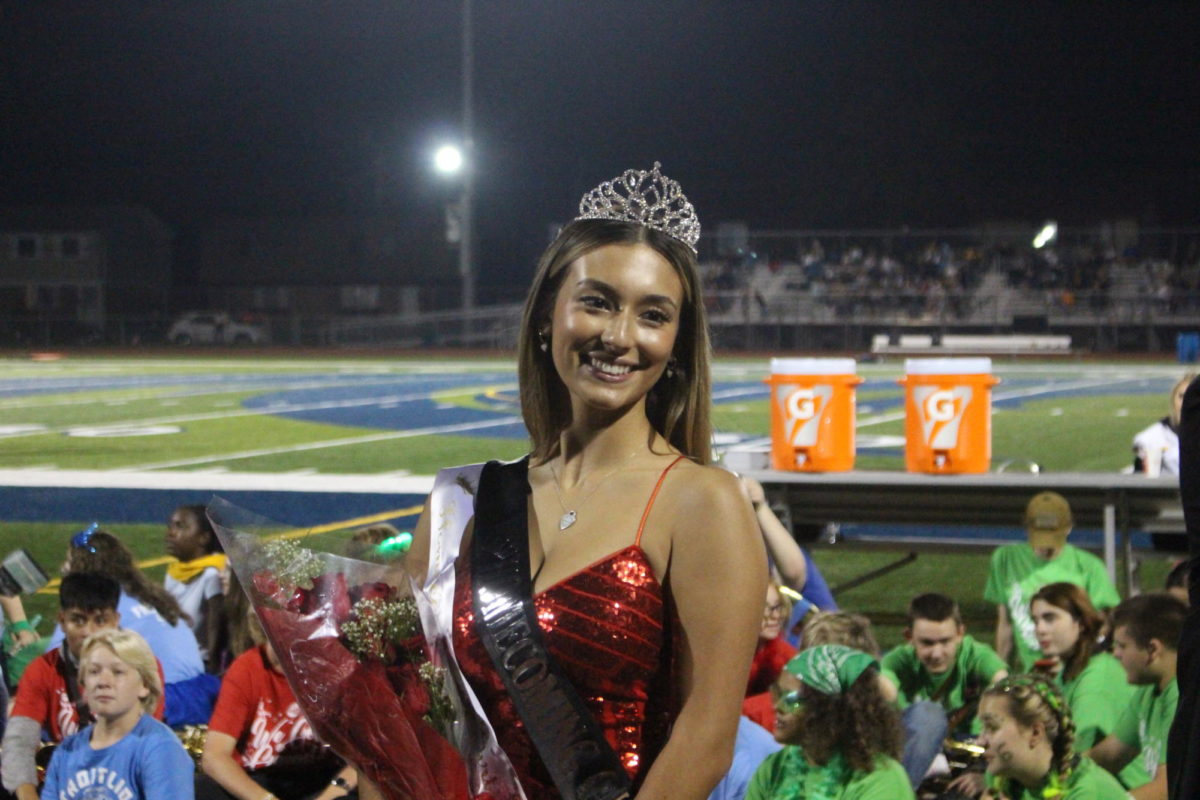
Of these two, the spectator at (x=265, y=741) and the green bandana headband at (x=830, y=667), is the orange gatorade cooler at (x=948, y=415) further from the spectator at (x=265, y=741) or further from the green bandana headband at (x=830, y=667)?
the spectator at (x=265, y=741)

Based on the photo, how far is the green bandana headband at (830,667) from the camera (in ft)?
11.8

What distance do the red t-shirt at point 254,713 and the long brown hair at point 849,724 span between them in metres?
1.61

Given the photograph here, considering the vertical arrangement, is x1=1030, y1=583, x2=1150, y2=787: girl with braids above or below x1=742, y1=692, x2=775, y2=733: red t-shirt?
above

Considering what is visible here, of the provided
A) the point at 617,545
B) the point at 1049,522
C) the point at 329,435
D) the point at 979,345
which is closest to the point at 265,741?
the point at 617,545

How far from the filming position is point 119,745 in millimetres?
3928

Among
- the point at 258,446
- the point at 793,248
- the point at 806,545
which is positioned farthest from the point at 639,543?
the point at 793,248

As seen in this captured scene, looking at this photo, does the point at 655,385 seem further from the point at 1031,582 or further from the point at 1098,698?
the point at 1031,582

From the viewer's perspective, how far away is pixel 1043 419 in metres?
18.5

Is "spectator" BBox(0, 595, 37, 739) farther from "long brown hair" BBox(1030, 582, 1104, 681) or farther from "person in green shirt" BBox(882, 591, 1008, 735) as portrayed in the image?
"long brown hair" BBox(1030, 582, 1104, 681)

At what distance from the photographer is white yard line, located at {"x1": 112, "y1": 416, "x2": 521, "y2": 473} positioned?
13.8m

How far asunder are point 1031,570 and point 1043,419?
1293cm

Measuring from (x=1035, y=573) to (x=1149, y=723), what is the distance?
1885mm

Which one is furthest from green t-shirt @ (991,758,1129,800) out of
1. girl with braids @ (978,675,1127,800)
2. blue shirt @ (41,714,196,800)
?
blue shirt @ (41,714,196,800)

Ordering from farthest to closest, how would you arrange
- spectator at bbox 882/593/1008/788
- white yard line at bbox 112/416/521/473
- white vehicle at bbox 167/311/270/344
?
1. white vehicle at bbox 167/311/270/344
2. white yard line at bbox 112/416/521/473
3. spectator at bbox 882/593/1008/788
